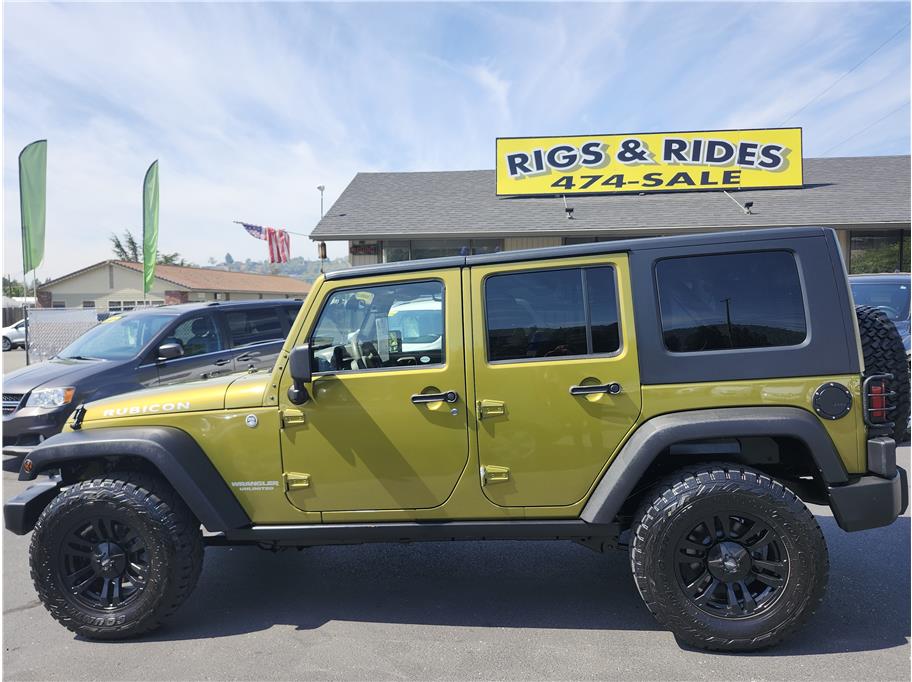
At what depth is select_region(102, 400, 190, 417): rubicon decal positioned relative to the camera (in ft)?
10.2

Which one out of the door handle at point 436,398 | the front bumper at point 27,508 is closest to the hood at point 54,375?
the front bumper at point 27,508

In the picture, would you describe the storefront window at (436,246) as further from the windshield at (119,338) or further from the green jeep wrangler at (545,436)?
the green jeep wrangler at (545,436)

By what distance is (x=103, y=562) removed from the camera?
3010 mm

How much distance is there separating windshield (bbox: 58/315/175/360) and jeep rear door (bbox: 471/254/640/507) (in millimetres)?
4931

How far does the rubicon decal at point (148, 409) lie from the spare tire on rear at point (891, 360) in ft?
11.6

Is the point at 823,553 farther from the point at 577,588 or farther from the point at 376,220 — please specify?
the point at 376,220

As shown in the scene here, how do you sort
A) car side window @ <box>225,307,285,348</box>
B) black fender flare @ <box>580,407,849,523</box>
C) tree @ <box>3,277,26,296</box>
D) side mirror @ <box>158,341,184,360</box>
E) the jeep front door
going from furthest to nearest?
1. tree @ <box>3,277,26,296</box>
2. car side window @ <box>225,307,285,348</box>
3. side mirror @ <box>158,341,184,360</box>
4. the jeep front door
5. black fender flare @ <box>580,407,849,523</box>

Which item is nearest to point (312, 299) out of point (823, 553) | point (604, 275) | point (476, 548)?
point (604, 275)

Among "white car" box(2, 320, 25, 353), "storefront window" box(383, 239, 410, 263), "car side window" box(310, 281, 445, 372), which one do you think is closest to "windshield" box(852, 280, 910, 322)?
"car side window" box(310, 281, 445, 372)

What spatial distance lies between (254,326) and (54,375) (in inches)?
84.6

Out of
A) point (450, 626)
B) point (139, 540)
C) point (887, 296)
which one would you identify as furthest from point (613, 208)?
point (139, 540)

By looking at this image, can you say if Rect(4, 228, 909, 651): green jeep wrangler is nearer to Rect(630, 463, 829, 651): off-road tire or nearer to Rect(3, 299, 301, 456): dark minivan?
Rect(630, 463, 829, 651): off-road tire

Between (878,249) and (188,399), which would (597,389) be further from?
(878,249)

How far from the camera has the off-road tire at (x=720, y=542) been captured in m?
2.67
